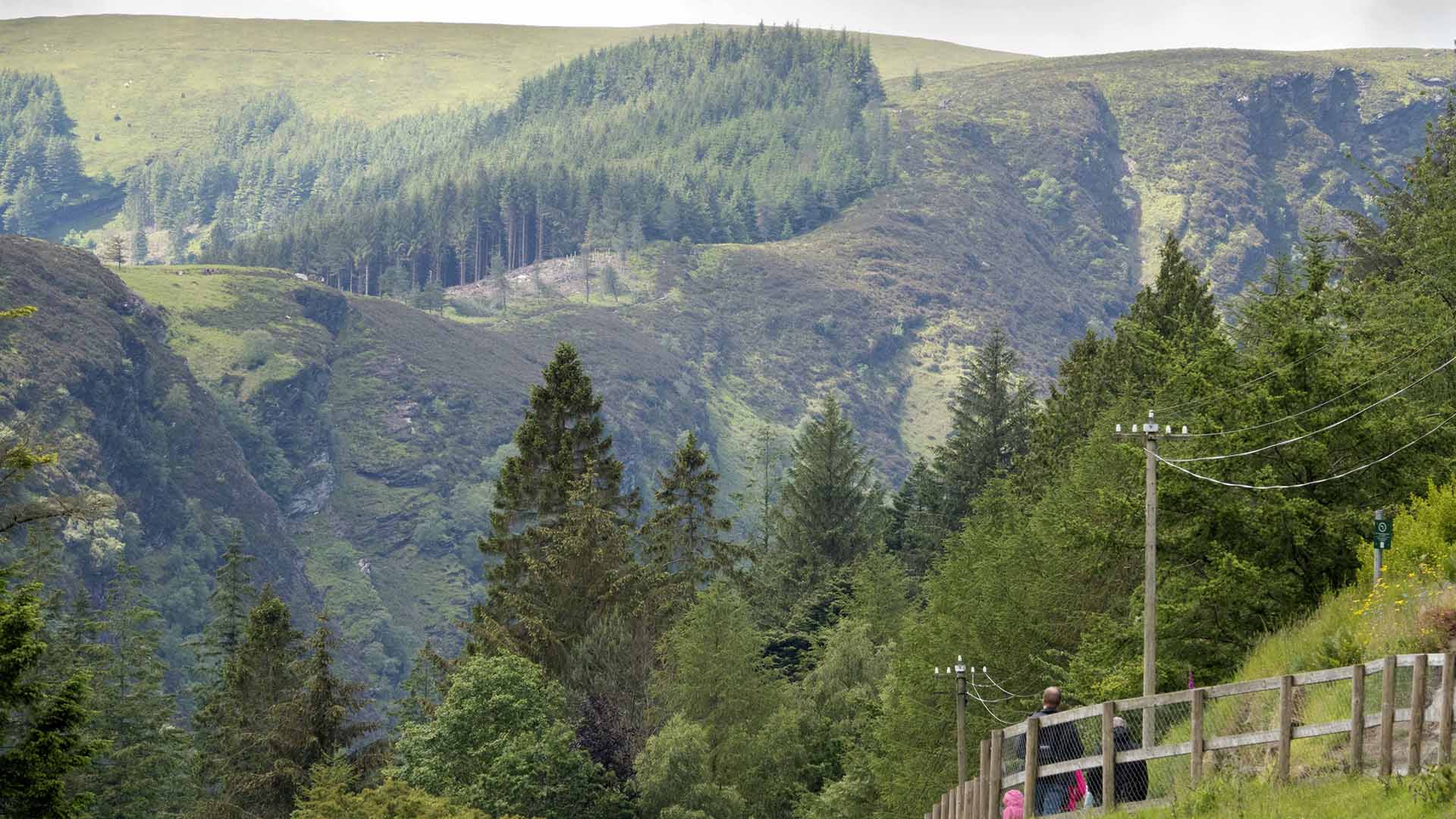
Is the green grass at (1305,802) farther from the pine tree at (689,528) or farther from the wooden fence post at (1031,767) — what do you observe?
the pine tree at (689,528)

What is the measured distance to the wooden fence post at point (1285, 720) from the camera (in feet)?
60.5

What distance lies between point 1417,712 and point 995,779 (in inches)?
317

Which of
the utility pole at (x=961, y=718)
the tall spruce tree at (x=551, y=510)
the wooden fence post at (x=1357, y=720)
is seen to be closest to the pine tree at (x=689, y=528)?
the tall spruce tree at (x=551, y=510)

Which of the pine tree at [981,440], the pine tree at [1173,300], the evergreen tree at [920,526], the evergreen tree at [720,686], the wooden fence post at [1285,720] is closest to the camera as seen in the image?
the wooden fence post at [1285,720]

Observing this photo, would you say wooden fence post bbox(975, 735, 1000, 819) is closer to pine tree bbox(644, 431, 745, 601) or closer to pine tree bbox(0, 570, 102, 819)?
pine tree bbox(0, 570, 102, 819)

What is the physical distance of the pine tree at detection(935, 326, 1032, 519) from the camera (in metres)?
102

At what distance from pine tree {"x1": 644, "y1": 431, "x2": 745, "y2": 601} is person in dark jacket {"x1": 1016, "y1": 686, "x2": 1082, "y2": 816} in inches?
2326

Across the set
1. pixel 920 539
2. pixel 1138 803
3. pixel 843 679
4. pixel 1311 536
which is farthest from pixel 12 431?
pixel 1138 803

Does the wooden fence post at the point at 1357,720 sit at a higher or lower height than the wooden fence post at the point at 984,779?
higher

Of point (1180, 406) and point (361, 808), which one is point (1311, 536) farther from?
point (361, 808)

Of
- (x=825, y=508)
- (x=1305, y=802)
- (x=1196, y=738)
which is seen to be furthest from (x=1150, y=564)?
(x=825, y=508)

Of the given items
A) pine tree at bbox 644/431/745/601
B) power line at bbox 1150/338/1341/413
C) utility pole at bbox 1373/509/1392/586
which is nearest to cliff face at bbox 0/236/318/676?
pine tree at bbox 644/431/745/601

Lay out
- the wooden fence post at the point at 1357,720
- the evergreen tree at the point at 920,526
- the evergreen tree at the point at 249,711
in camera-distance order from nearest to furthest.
Result: 1. the wooden fence post at the point at 1357,720
2. the evergreen tree at the point at 249,711
3. the evergreen tree at the point at 920,526

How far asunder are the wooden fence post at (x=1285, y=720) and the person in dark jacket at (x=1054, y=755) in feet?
12.7
